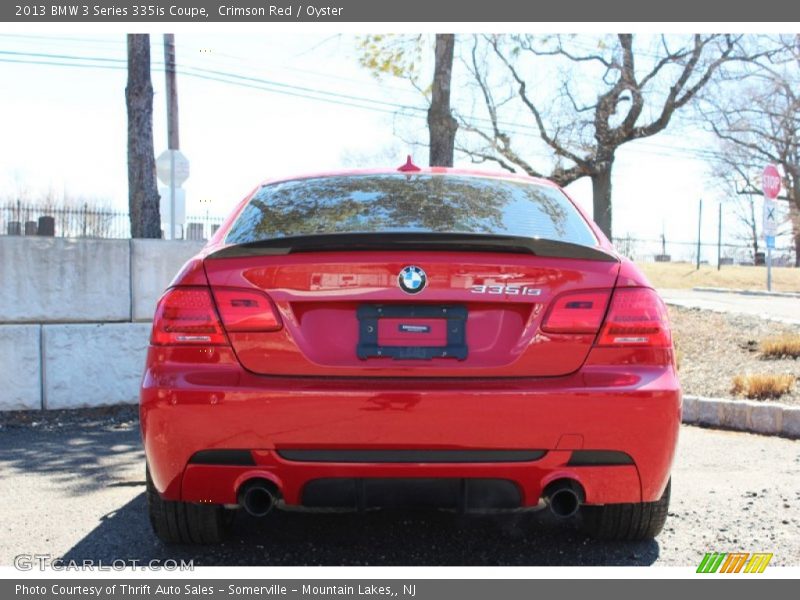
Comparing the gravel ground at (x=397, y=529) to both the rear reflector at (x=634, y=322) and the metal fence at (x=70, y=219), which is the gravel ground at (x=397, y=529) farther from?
the metal fence at (x=70, y=219)

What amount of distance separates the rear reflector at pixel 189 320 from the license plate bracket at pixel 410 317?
50 centimetres

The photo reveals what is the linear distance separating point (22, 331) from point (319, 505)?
5023 mm

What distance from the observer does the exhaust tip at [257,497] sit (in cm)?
296

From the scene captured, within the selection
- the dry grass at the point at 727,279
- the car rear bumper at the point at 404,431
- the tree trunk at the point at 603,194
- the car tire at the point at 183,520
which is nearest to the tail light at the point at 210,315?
the car rear bumper at the point at 404,431

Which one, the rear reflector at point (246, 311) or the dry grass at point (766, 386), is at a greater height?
the rear reflector at point (246, 311)

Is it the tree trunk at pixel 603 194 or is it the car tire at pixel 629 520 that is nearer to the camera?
the car tire at pixel 629 520

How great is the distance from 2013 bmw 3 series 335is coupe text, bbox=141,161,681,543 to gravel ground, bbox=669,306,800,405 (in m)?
4.49

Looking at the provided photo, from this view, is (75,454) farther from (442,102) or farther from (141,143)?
(442,102)

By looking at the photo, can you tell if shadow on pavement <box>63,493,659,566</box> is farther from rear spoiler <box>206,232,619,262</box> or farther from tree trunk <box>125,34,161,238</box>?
tree trunk <box>125,34,161,238</box>

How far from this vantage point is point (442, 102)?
1168 cm

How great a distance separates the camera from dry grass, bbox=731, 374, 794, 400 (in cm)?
691

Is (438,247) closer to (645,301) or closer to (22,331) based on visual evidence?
(645,301)

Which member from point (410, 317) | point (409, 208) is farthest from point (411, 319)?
point (409, 208)

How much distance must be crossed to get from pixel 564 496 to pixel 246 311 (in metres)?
1.31
